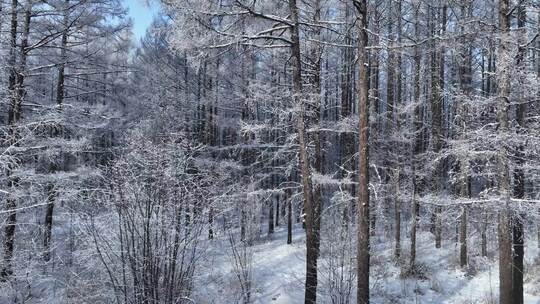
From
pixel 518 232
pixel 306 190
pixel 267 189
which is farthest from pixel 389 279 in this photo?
pixel 306 190

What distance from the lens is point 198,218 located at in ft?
20.9

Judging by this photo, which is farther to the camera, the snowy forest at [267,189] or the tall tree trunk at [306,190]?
the tall tree trunk at [306,190]

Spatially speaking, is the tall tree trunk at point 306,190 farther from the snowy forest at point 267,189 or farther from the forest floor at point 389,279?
the forest floor at point 389,279

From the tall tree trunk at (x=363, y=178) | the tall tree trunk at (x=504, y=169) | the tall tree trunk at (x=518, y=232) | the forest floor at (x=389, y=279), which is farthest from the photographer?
the forest floor at (x=389, y=279)

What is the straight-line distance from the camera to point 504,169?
896 cm

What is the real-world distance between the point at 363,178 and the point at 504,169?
3103 mm

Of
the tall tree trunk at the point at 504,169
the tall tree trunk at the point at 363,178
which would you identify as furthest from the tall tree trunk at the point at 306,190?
the tall tree trunk at the point at 504,169

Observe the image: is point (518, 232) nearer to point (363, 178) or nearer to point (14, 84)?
point (363, 178)

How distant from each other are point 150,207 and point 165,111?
48.4 ft

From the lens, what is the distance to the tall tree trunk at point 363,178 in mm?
8203

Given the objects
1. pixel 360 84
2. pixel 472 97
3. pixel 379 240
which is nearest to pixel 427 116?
pixel 379 240

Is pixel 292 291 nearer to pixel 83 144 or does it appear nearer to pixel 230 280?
pixel 230 280

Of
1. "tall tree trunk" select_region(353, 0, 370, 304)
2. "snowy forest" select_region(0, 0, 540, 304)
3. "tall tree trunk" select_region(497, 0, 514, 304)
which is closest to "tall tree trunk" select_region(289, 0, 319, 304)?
"snowy forest" select_region(0, 0, 540, 304)

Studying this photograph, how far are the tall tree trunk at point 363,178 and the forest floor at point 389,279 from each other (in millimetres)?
1497
